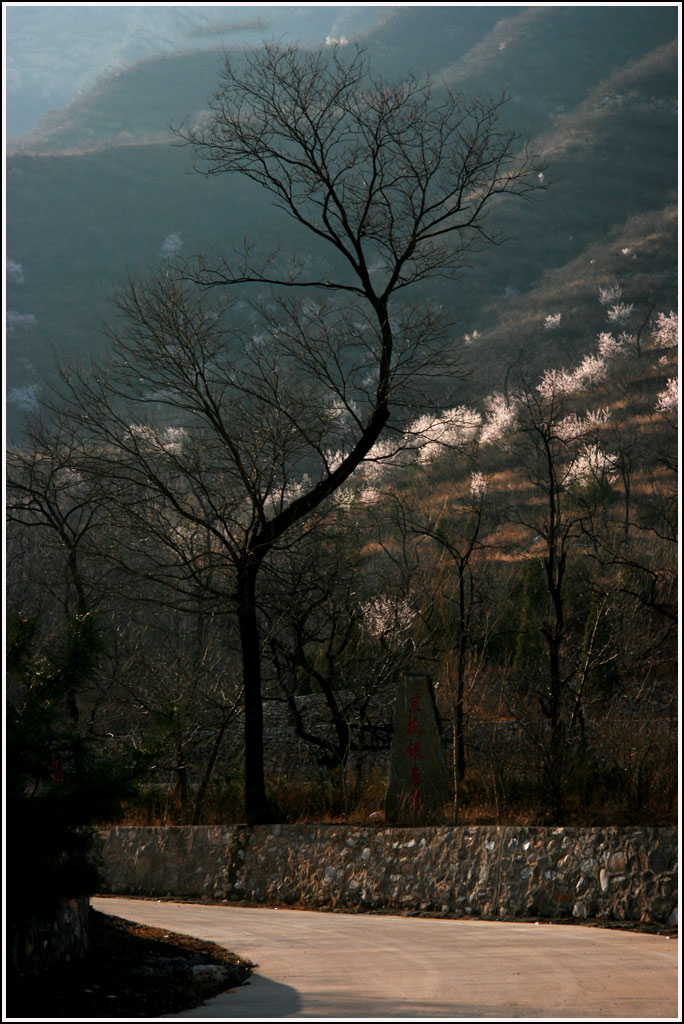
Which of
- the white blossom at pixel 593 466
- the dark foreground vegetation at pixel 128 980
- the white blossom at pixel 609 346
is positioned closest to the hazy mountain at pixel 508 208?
the white blossom at pixel 609 346

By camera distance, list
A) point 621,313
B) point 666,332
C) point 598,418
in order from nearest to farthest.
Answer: point 598,418 < point 666,332 < point 621,313

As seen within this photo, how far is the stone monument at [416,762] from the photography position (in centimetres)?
1149

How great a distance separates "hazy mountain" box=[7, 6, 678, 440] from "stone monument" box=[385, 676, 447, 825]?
175 feet

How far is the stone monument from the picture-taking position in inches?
452

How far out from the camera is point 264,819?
12.5m

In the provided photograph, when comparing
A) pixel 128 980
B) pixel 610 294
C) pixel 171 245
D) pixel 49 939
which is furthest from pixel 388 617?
pixel 171 245

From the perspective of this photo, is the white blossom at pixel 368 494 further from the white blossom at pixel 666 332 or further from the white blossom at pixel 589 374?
the white blossom at pixel 666 332

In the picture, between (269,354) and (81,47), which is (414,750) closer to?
(269,354)

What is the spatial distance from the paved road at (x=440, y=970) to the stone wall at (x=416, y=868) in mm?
508

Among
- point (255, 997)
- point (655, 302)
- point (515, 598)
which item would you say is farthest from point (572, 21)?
point (255, 997)

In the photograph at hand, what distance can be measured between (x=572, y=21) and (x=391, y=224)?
149 m

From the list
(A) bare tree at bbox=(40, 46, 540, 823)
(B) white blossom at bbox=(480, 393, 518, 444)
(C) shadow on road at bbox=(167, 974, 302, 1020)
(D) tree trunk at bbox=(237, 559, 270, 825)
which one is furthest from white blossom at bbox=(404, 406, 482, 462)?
(B) white blossom at bbox=(480, 393, 518, 444)

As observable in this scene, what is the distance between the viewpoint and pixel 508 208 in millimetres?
103750

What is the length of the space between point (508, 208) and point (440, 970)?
344 feet
